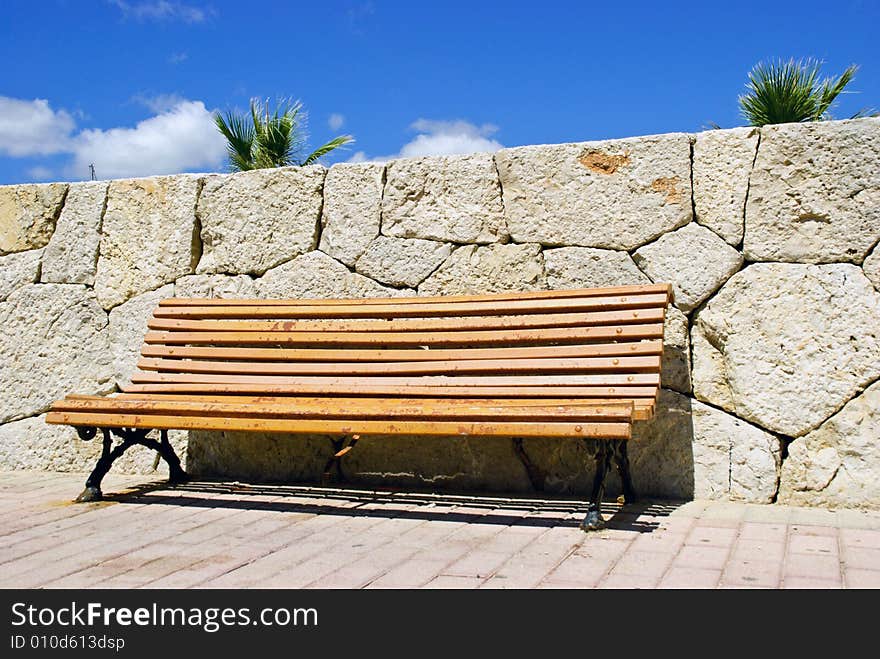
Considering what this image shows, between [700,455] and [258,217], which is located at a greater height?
[258,217]

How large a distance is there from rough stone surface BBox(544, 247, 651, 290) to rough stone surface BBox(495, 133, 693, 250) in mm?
42

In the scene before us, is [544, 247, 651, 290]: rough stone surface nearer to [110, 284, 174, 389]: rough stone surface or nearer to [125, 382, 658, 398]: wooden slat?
[125, 382, 658, 398]: wooden slat

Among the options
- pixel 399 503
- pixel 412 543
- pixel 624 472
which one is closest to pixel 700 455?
pixel 624 472

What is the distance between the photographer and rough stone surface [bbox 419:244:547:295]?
4.38 metres

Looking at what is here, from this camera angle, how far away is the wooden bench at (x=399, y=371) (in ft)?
11.6

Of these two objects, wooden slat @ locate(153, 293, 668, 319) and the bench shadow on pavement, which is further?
wooden slat @ locate(153, 293, 668, 319)

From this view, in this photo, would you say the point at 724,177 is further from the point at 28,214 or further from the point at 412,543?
the point at 28,214

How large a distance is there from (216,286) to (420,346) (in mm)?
1297

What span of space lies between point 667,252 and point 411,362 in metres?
1.23

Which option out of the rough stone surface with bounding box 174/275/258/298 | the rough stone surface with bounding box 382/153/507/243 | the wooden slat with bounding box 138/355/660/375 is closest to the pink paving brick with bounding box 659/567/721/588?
the wooden slat with bounding box 138/355/660/375

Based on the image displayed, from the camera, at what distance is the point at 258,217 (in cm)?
488

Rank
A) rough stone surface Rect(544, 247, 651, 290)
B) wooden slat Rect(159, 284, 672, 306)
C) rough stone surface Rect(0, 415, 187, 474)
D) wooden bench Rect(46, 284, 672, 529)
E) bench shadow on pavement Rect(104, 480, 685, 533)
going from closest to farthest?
wooden bench Rect(46, 284, 672, 529), bench shadow on pavement Rect(104, 480, 685, 533), wooden slat Rect(159, 284, 672, 306), rough stone surface Rect(544, 247, 651, 290), rough stone surface Rect(0, 415, 187, 474)

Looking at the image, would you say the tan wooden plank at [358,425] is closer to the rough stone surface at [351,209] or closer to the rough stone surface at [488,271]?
the rough stone surface at [488,271]
